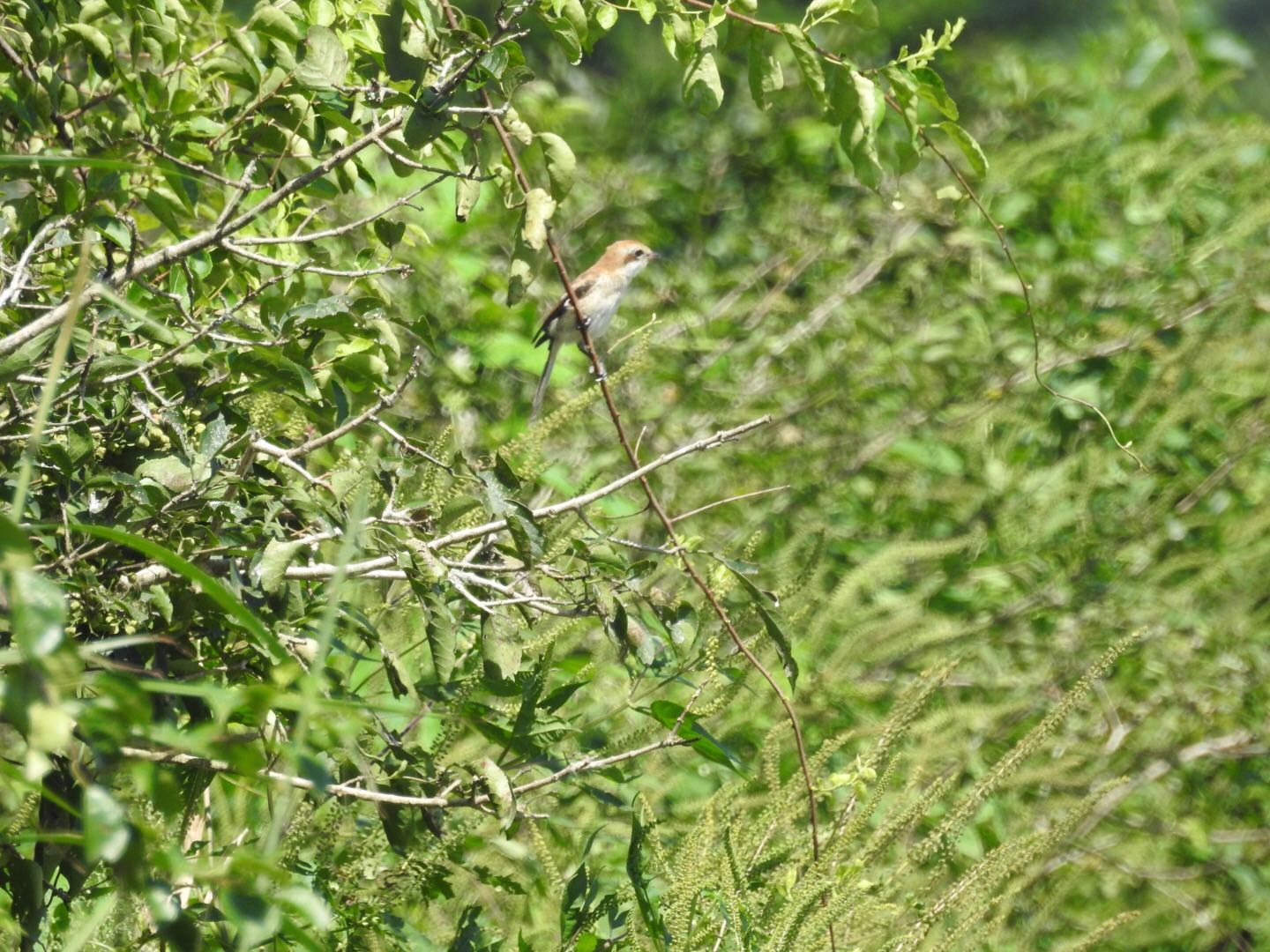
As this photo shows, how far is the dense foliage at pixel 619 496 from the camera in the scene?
5.17ft

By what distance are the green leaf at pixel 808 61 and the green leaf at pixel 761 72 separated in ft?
0.13

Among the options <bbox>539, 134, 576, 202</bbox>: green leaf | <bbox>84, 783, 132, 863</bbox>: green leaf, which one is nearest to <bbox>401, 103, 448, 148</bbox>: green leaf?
<bbox>539, 134, 576, 202</bbox>: green leaf

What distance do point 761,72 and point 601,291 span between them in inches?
112

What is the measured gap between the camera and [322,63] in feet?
5.60

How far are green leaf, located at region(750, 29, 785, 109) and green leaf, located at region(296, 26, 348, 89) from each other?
1.81 feet

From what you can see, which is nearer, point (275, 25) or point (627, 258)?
point (275, 25)

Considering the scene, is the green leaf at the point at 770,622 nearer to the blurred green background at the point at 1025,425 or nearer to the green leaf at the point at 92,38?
the green leaf at the point at 92,38

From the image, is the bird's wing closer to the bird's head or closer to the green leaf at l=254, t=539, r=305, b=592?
the bird's head

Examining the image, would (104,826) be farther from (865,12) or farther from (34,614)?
(865,12)

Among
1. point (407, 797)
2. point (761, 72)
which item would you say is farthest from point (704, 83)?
point (407, 797)

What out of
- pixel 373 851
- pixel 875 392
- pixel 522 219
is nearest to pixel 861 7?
pixel 522 219

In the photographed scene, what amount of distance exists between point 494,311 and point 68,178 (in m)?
2.49

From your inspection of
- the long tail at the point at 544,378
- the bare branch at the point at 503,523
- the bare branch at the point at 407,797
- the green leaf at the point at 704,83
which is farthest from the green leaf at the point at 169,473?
the long tail at the point at 544,378

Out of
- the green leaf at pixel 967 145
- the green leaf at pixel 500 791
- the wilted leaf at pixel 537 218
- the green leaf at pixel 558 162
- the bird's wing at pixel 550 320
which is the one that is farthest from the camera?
the bird's wing at pixel 550 320
